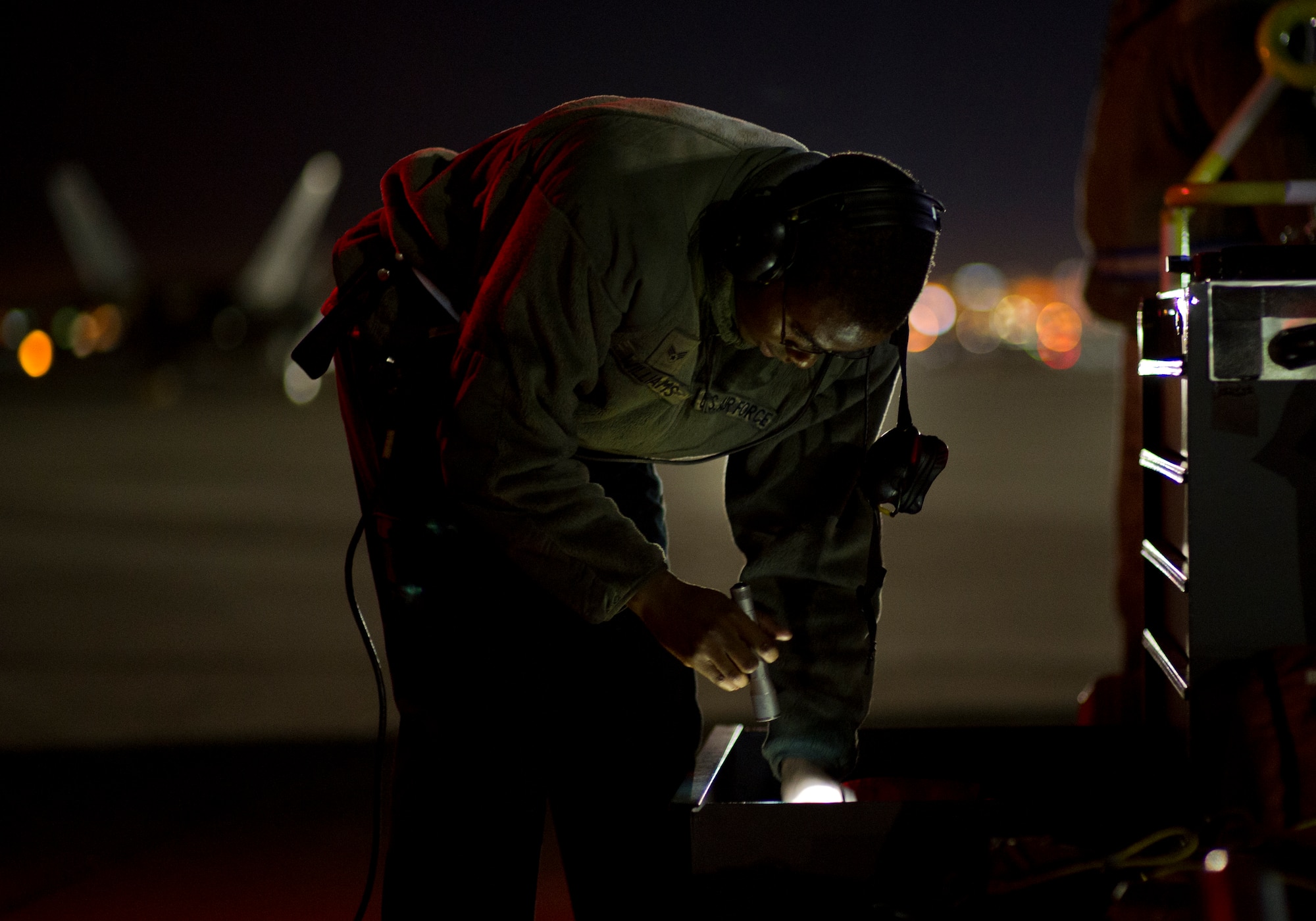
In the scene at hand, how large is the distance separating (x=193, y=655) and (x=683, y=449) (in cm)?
319

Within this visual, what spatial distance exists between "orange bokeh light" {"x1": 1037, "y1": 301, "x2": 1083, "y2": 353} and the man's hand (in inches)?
2219

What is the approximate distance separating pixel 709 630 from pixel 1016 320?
83157mm

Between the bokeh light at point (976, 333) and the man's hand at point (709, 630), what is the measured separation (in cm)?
5287

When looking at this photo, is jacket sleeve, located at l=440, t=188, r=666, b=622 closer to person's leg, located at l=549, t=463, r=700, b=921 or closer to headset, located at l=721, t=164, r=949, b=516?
headset, located at l=721, t=164, r=949, b=516

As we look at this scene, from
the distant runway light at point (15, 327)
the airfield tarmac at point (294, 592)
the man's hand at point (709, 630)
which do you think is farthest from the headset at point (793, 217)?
the distant runway light at point (15, 327)

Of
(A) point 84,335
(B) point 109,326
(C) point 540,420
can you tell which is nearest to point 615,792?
(C) point 540,420

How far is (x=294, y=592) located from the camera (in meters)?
5.40

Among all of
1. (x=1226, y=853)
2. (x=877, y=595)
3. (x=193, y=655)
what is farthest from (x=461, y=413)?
(x=193, y=655)

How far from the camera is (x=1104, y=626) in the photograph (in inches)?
187

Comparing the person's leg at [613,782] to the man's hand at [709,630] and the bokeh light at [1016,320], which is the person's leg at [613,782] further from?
the bokeh light at [1016,320]

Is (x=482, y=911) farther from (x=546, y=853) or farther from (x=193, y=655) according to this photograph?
(x=193, y=655)

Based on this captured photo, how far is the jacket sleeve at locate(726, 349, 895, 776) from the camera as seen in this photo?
1.83 meters

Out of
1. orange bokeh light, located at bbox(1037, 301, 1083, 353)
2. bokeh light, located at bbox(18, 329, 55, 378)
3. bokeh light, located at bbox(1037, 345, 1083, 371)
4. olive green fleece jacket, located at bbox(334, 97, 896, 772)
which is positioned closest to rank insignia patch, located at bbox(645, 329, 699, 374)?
olive green fleece jacket, located at bbox(334, 97, 896, 772)

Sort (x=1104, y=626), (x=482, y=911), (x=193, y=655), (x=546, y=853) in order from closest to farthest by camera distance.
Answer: (x=482, y=911) → (x=546, y=853) → (x=193, y=655) → (x=1104, y=626)
